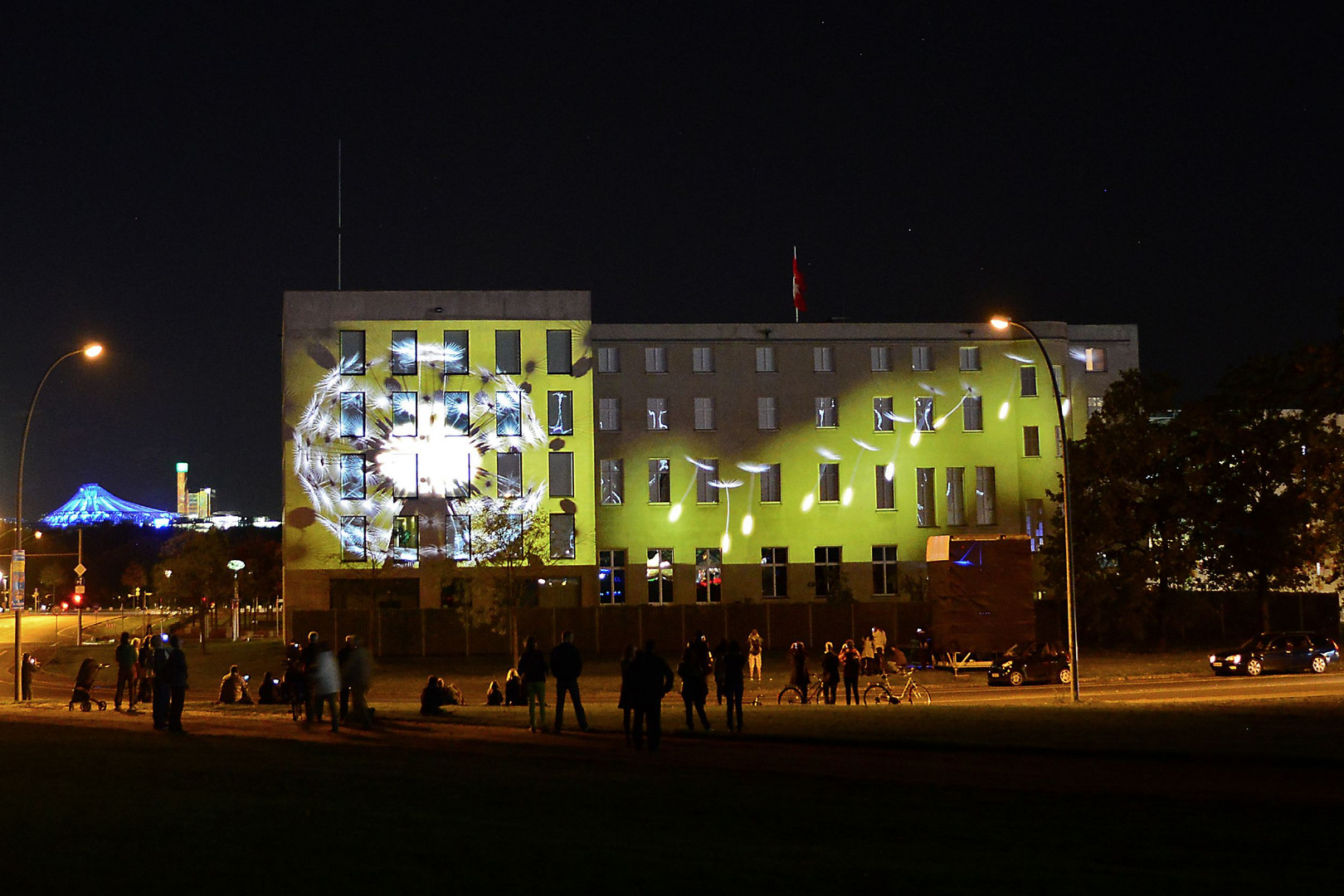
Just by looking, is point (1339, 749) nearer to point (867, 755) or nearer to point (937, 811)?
point (867, 755)

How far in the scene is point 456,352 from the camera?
63156 mm

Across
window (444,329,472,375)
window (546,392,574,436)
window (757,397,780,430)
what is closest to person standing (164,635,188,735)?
window (444,329,472,375)

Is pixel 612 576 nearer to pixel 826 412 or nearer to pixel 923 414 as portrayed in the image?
pixel 826 412

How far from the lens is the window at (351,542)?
61.7 metres

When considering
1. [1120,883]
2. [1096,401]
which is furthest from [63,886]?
[1096,401]

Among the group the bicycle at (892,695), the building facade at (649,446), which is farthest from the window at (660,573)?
the bicycle at (892,695)

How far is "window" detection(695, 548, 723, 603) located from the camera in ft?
216

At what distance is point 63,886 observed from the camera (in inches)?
364

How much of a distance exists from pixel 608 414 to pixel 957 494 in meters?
18.1

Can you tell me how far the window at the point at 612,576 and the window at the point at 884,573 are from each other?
12552 millimetres

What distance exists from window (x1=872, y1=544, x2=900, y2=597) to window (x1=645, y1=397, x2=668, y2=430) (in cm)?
1223

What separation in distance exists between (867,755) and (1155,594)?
130 feet

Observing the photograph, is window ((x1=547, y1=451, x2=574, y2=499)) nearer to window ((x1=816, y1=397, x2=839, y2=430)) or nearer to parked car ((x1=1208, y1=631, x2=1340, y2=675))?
window ((x1=816, y1=397, x2=839, y2=430))

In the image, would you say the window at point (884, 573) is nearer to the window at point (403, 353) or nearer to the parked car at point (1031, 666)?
the parked car at point (1031, 666)
